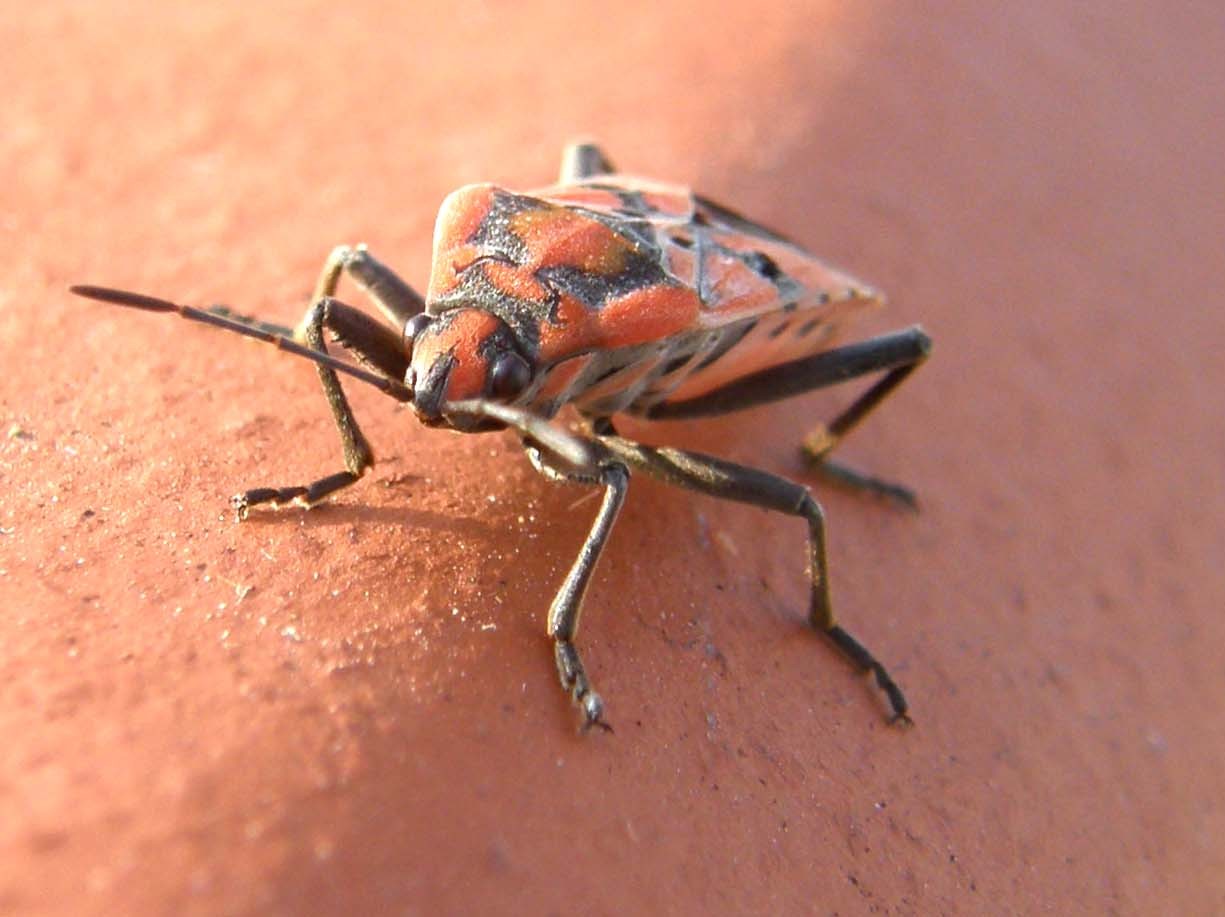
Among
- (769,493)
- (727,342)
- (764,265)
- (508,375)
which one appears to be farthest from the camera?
(764,265)

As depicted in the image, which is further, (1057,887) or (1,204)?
(1,204)

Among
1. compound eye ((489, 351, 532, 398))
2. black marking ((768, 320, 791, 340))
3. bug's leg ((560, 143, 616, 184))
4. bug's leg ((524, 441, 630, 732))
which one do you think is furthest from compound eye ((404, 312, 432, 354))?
bug's leg ((560, 143, 616, 184))

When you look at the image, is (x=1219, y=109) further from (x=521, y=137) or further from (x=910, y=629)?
(x=910, y=629)

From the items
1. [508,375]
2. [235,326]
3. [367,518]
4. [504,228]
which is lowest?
[367,518]

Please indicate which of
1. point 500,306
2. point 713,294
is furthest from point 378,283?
point 713,294

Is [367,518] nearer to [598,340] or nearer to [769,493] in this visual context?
[598,340]

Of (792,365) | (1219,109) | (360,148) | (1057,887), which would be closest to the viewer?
(1057,887)

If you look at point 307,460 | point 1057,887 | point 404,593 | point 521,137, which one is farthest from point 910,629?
point 521,137

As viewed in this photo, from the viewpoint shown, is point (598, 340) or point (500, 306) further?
point (598, 340)
